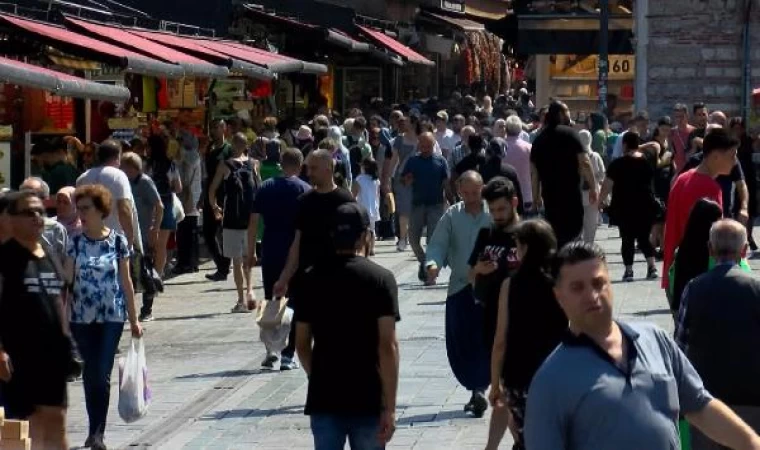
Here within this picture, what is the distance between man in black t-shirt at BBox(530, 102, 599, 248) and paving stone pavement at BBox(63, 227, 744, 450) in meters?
0.91

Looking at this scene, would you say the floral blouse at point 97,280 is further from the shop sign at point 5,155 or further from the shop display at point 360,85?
the shop display at point 360,85

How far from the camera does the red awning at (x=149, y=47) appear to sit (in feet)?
63.9

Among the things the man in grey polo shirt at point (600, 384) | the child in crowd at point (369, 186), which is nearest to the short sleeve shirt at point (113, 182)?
the child in crowd at point (369, 186)

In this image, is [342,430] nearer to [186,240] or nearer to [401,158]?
[186,240]

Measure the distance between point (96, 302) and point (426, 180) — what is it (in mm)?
10026

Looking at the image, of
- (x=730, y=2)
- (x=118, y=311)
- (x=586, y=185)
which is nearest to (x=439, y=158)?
(x=586, y=185)

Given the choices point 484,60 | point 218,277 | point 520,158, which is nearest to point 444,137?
point 520,158

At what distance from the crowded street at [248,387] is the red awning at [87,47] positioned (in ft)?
7.32

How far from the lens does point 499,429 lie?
1026 centimetres

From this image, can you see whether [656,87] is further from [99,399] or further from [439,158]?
[99,399]

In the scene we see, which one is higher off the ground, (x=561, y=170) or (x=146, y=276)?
(x=561, y=170)

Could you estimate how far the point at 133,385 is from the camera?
436 inches

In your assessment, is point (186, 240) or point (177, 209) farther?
point (186, 240)

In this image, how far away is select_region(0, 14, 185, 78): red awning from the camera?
1736cm
